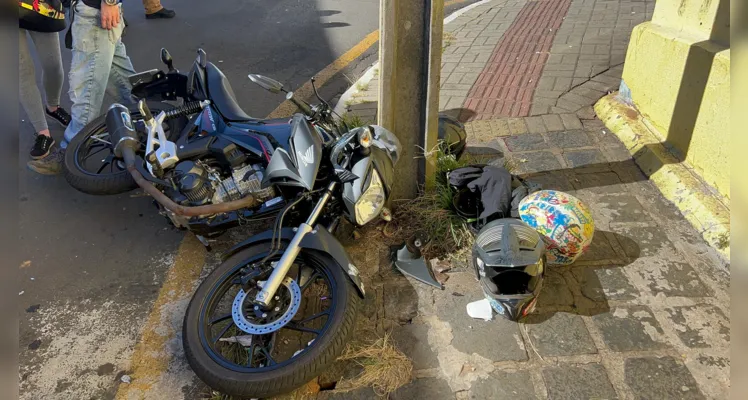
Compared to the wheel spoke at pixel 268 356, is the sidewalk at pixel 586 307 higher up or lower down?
lower down

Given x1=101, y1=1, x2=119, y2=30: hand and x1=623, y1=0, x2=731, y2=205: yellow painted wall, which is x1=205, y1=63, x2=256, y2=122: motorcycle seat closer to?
x1=101, y1=1, x2=119, y2=30: hand

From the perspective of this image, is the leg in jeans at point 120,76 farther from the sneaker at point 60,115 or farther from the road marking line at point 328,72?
the road marking line at point 328,72

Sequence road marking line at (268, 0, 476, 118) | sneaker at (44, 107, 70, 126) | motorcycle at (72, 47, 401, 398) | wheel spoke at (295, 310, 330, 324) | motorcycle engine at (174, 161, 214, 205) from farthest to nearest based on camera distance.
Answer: road marking line at (268, 0, 476, 118), sneaker at (44, 107, 70, 126), motorcycle engine at (174, 161, 214, 205), wheel spoke at (295, 310, 330, 324), motorcycle at (72, 47, 401, 398)

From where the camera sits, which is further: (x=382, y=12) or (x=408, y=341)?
(x=382, y=12)

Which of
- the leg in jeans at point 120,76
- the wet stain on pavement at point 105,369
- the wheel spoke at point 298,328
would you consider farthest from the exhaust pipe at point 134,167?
the leg in jeans at point 120,76

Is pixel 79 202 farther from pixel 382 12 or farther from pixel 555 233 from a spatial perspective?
pixel 555 233

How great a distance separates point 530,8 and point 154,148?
21.3ft

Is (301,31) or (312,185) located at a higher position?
(312,185)

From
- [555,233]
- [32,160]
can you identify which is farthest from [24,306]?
[555,233]

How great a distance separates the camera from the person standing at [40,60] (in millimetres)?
4066

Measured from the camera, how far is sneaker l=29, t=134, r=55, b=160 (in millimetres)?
4434

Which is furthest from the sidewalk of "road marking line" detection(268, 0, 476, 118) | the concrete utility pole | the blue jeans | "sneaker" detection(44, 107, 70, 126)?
"sneaker" detection(44, 107, 70, 126)

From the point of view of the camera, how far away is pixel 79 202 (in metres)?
4.17

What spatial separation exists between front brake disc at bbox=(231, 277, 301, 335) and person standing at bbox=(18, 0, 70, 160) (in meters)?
2.88
